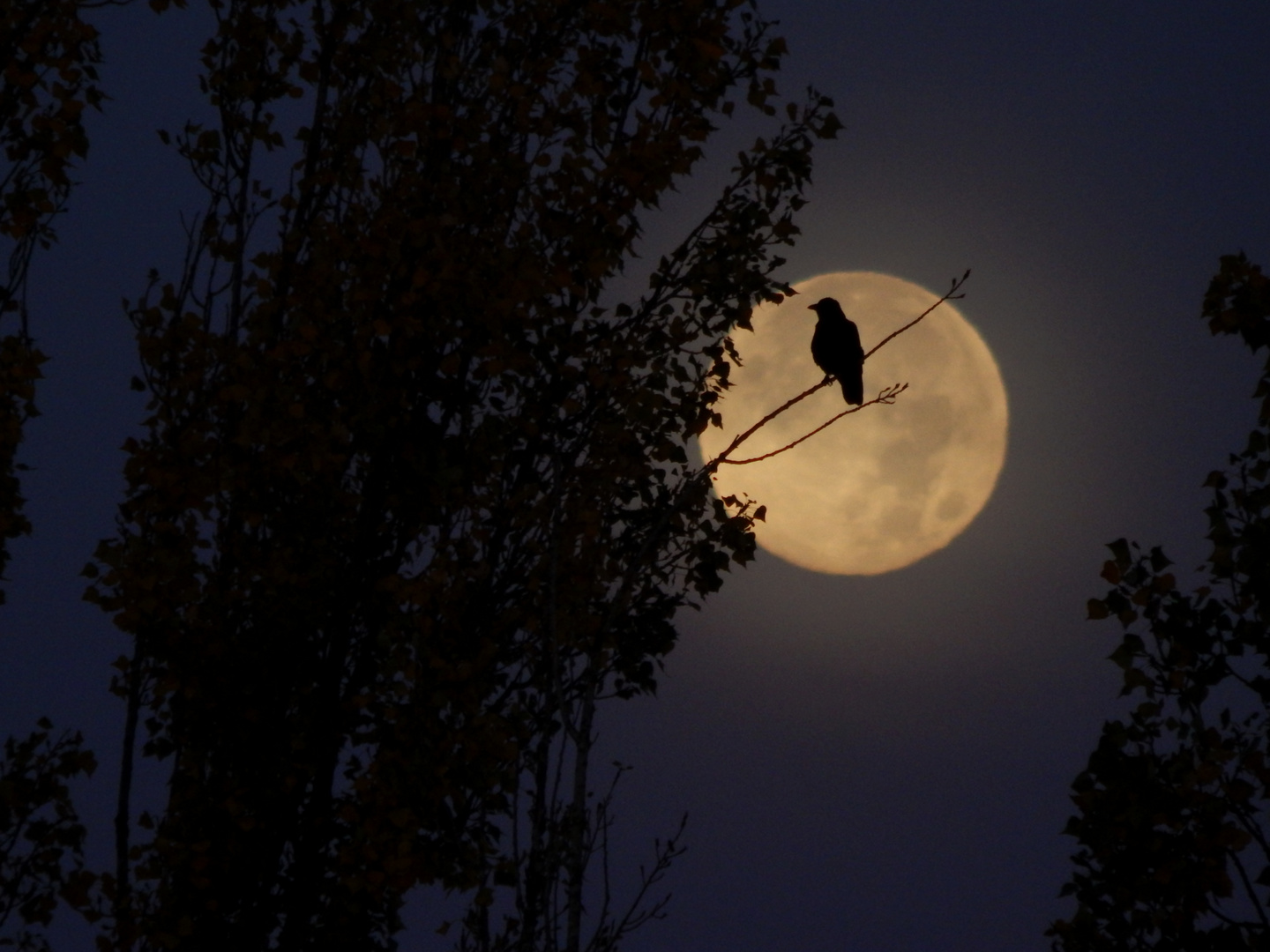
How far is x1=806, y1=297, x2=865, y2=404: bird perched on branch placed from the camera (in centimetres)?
1222

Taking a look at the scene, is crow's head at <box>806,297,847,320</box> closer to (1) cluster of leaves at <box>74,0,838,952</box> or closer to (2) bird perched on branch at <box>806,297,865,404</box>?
(2) bird perched on branch at <box>806,297,865,404</box>

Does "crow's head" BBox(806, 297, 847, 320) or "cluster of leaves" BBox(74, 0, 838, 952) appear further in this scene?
"crow's head" BBox(806, 297, 847, 320)

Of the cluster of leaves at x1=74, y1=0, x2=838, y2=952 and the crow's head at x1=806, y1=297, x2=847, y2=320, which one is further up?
the crow's head at x1=806, y1=297, x2=847, y2=320

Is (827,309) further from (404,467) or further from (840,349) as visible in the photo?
(404,467)

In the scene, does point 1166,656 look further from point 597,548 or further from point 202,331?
point 202,331

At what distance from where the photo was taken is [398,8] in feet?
27.9

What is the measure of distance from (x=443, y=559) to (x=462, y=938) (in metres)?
2.07

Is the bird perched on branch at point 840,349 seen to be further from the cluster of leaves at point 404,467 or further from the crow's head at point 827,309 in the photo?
the cluster of leaves at point 404,467

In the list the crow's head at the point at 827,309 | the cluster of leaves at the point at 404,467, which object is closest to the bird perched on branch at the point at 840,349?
the crow's head at the point at 827,309

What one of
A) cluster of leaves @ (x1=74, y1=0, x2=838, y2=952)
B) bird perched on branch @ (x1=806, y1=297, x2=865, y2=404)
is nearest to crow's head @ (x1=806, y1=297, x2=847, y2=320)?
bird perched on branch @ (x1=806, y1=297, x2=865, y2=404)

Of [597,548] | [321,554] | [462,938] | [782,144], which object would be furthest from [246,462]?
[782,144]

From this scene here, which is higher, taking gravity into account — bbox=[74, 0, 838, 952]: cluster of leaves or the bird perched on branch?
the bird perched on branch

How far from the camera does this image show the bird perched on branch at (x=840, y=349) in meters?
12.2

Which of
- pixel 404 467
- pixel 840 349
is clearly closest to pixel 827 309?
pixel 840 349
